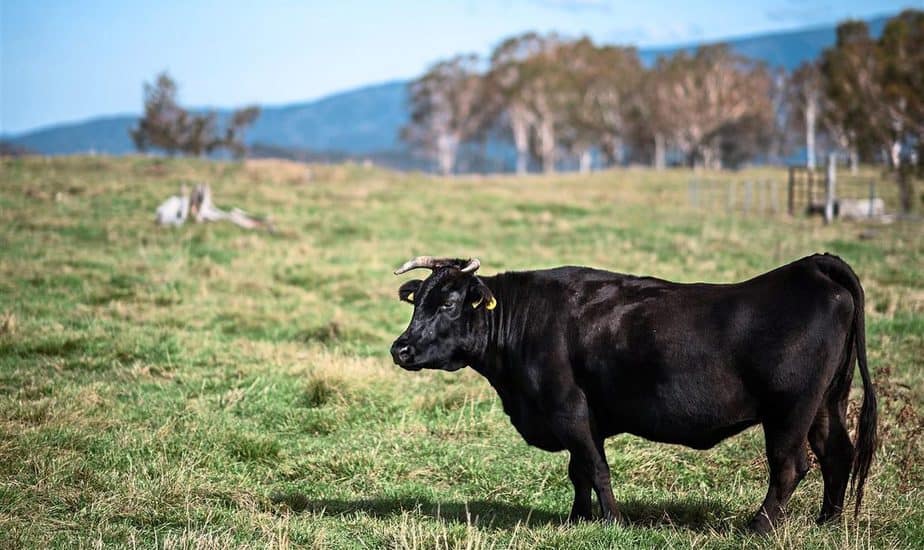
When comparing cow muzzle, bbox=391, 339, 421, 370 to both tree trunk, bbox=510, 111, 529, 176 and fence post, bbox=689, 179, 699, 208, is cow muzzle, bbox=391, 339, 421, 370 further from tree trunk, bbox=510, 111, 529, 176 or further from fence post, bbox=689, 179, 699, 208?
tree trunk, bbox=510, 111, 529, 176

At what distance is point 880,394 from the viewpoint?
9719 millimetres

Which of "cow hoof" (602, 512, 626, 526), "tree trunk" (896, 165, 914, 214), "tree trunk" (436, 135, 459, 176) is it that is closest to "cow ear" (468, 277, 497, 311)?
"cow hoof" (602, 512, 626, 526)

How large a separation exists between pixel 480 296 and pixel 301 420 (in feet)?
10.4

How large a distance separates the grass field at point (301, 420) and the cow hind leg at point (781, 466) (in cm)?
20

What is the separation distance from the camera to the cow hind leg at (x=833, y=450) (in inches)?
270

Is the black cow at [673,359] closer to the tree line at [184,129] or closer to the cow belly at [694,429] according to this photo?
the cow belly at [694,429]

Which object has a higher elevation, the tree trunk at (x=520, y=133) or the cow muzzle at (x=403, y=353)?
the tree trunk at (x=520, y=133)

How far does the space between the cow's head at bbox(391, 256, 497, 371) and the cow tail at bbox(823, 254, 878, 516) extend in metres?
2.41

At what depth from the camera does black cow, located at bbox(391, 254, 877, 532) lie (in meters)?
6.43

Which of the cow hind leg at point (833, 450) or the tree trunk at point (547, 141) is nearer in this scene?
the cow hind leg at point (833, 450)

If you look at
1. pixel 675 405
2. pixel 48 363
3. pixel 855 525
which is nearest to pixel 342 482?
pixel 675 405

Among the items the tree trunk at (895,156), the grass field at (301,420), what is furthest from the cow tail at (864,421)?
the tree trunk at (895,156)

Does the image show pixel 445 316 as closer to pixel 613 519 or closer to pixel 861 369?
pixel 613 519

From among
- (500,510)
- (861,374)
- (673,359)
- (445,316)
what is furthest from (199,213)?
(861,374)
